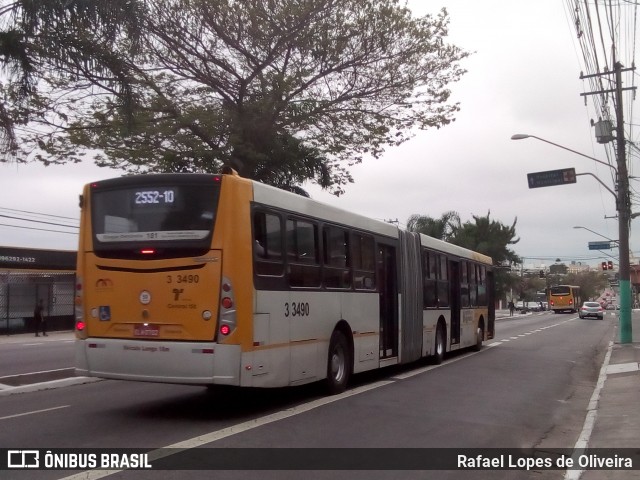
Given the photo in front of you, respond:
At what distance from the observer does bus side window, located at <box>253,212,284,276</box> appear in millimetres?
9461

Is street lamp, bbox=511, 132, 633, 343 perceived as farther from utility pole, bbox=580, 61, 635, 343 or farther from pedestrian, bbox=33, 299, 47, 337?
pedestrian, bbox=33, 299, 47, 337

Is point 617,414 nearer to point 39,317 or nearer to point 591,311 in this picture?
point 39,317

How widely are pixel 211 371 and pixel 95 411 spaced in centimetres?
254

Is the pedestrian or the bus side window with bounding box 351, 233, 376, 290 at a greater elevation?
the bus side window with bounding box 351, 233, 376, 290

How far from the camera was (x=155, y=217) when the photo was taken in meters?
9.45

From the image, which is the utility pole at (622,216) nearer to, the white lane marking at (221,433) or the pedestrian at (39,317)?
the white lane marking at (221,433)

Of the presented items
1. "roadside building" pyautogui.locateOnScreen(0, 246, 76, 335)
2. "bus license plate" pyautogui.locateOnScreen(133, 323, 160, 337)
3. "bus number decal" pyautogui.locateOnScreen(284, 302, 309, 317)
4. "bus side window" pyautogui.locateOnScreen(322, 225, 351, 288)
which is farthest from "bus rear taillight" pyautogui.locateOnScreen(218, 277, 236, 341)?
"roadside building" pyautogui.locateOnScreen(0, 246, 76, 335)

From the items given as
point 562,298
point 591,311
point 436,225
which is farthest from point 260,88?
point 562,298

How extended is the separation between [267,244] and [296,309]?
1.22 meters

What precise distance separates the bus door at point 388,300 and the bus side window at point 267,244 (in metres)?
4.41

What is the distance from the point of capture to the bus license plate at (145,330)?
916 centimetres

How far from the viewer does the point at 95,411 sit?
10195 mm

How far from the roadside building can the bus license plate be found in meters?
27.3

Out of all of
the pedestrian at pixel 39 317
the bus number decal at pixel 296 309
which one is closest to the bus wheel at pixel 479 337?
the bus number decal at pixel 296 309
